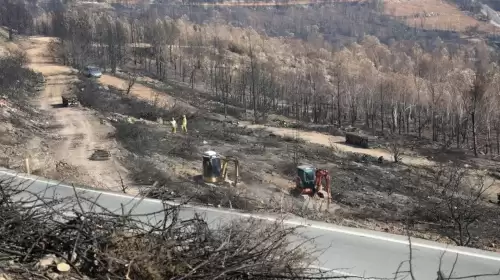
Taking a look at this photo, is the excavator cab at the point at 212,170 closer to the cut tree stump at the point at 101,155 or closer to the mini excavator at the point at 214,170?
the mini excavator at the point at 214,170

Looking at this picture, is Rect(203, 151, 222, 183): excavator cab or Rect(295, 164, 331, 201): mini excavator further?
Rect(295, 164, 331, 201): mini excavator

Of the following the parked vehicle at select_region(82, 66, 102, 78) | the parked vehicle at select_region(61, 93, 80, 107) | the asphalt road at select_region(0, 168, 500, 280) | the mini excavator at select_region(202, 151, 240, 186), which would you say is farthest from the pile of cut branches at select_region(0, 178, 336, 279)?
the parked vehicle at select_region(82, 66, 102, 78)

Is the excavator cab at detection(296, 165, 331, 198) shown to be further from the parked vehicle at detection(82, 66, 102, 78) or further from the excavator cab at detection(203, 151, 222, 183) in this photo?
the parked vehicle at detection(82, 66, 102, 78)

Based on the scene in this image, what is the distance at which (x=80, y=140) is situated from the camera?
2419cm

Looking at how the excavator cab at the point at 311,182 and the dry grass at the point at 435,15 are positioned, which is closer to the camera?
the excavator cab at the point at 311,182

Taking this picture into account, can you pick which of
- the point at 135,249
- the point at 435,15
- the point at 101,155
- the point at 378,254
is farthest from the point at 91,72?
the point at 435,15

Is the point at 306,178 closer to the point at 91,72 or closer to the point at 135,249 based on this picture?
the point at 135,249

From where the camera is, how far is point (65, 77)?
4738cm

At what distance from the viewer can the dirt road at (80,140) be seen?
17484 mm

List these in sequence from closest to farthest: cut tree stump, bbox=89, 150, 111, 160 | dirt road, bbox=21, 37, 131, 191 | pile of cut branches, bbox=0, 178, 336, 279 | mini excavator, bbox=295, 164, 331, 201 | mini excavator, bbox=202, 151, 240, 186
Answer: pile of cut branches, bbox=0, 178, 336, 279 < mini excavator, bbox=202, 151, 240, 186 < mini excavator, bbox=295, 164, 331, 201 < dirt road, bbox=21, 37, 131, 191 < cut tree stump, bbox=89, 150, 111, 160

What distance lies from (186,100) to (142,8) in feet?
391

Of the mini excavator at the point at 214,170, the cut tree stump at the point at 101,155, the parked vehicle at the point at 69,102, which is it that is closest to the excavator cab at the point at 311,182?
the mini excavator at the point at 214,170

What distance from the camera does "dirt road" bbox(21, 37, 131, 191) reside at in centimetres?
1748

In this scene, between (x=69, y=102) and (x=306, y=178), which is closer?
(x=306, y=178)
